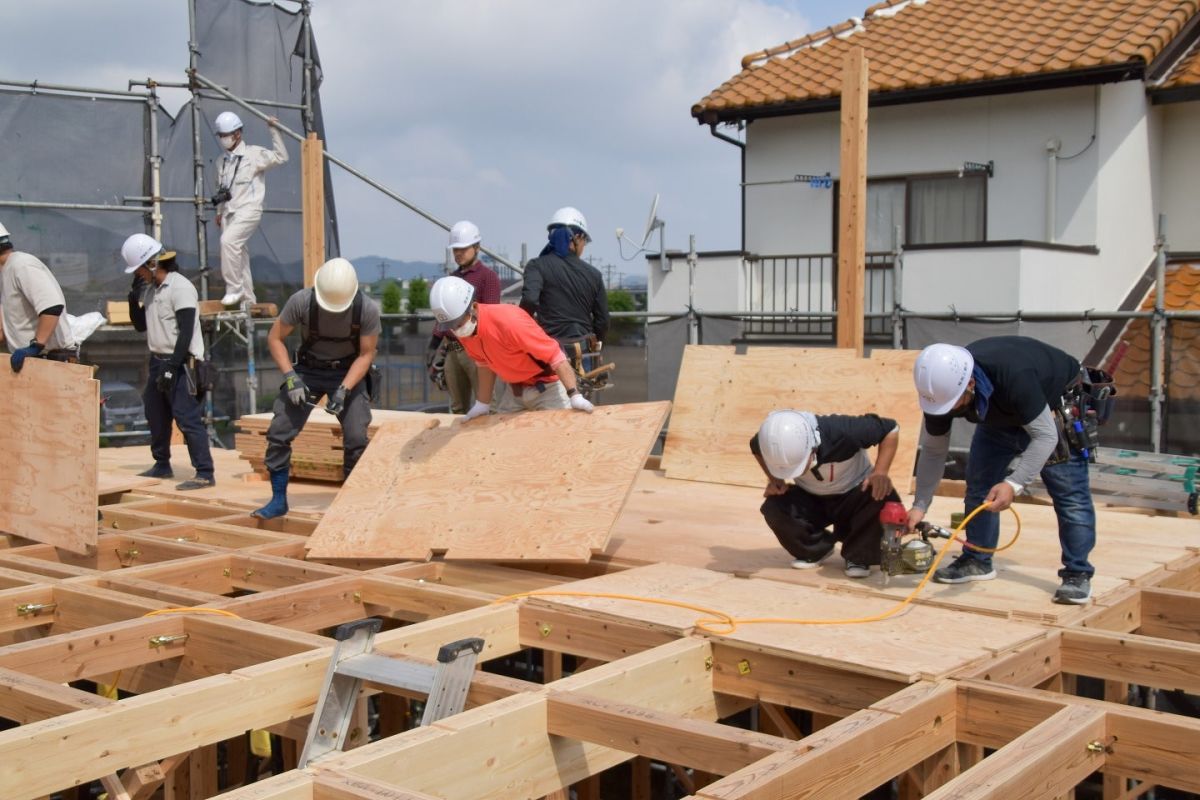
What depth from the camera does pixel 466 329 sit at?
6195mm

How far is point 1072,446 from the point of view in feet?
15.8

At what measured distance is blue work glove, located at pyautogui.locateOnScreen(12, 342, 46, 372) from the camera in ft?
22.4

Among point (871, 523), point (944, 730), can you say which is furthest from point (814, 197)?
point (944, 730)

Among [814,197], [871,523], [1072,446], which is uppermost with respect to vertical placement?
[814,197]

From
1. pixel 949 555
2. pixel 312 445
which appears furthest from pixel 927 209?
pixel 949 555

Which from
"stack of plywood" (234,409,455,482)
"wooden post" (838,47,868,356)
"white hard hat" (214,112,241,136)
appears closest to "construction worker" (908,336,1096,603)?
"wooden post" (838,47,868,356)

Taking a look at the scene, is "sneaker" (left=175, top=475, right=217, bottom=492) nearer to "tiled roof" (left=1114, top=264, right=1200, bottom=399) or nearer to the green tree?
"tiled roof" (left=1114, top=264, right=1200, bottom=399)

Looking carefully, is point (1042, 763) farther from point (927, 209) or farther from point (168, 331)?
point (927, 209)

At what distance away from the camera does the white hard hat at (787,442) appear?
5070 millimetres

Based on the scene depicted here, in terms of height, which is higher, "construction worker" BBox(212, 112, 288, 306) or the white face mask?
"construction worker" BBox(212, 112, 288, 306)

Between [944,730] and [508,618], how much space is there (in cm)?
187

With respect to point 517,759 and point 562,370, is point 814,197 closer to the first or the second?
point 562,370

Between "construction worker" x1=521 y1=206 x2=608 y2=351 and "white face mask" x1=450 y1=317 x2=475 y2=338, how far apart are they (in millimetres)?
1500

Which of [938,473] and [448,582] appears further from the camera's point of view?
[448,582]
